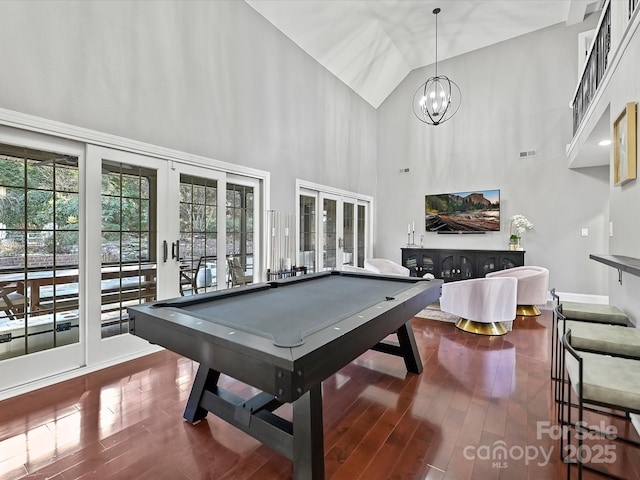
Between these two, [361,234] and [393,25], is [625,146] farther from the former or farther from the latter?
[361,234]

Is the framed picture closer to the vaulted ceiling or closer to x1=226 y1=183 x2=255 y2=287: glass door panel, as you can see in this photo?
x1=226 y1=183 x2=255 y2=287: glass door panel

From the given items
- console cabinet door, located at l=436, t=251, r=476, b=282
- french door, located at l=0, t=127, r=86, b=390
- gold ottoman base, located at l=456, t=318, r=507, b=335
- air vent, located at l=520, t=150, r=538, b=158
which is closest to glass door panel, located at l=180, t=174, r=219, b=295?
french door, located at l=0, t=127, r=86, b=390

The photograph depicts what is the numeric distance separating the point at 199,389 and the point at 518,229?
19.7 feet

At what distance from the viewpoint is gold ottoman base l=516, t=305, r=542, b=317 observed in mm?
4812

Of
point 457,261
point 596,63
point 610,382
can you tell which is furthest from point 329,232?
point 610,382

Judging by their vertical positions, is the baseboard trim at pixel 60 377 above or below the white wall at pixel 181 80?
below

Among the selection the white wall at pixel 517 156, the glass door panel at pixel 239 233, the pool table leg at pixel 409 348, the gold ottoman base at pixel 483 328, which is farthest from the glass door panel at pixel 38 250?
the white wall at pixel 517 156

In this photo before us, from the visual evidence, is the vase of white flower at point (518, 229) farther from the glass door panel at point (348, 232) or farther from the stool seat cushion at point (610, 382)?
the stool seat cushion at point (610, 382)

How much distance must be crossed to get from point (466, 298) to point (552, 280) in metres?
2.95

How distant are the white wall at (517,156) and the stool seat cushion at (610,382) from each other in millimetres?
5084

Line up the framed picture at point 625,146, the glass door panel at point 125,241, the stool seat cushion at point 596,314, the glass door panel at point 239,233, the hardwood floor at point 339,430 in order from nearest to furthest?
1. the hardwood floor at point 339,430
2. the framed picture at point 625,146
3. the stool seat cushion at point 596,314
4. the glass door panel at point 125,241
5. the glass door panel at point 239,233

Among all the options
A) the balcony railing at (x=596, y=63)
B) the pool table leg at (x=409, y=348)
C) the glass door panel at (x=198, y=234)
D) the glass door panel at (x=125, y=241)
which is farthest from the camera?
the glass door panel at (x=198, y=234)

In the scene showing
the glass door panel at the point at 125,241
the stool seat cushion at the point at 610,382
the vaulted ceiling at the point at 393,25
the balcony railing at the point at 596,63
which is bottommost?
the stool seat cushion at the point at 610,382

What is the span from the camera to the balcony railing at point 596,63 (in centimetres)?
286
